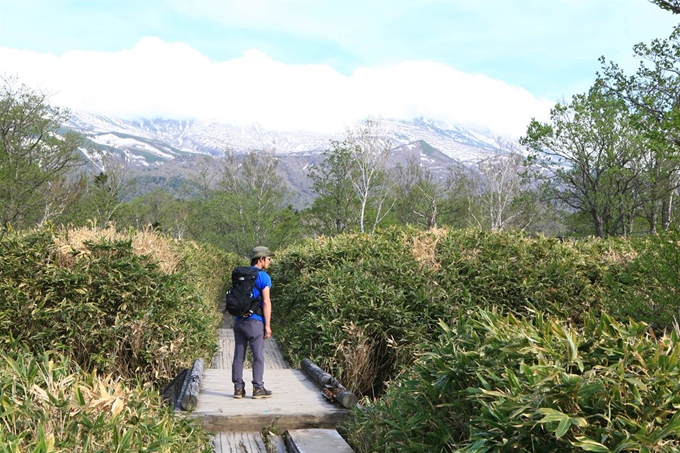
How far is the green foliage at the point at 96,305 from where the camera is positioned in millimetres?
8883

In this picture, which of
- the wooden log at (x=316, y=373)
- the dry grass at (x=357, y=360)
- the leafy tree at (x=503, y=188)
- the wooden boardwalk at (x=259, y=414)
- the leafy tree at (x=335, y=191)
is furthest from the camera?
the leafy tree at (x=503, y=188)

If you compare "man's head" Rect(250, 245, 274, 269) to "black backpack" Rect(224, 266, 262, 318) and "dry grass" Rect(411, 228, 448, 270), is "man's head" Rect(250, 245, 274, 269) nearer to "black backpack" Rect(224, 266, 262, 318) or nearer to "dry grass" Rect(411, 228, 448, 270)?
"black backpack" Rect(224, 266, 262, 318)

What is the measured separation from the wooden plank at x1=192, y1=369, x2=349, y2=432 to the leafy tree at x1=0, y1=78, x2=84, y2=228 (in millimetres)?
33530

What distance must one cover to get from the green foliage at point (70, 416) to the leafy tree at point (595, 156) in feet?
112

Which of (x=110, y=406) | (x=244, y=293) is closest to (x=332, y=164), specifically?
(x=244, y=293)

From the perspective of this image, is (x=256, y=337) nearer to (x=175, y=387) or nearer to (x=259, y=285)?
(x=259, y=285)

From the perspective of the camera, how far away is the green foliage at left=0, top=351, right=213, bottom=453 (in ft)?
12.0

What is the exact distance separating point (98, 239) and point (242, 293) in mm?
3216

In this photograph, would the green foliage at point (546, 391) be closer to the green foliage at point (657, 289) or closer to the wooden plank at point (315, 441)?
the wooden plank at point (315, 441)

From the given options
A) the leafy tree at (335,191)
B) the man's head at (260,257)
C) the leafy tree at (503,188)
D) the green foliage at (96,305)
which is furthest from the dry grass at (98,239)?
the leafy tree at (503,188)

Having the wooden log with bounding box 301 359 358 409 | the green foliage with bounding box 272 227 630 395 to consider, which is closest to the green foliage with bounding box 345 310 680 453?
the wooden log with bounding box 301 359 358 409

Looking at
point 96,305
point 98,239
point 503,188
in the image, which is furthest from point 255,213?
point 96,305

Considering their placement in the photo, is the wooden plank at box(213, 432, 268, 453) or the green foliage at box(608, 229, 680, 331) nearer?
the wooden plank at box(213, 432, 268, 453)

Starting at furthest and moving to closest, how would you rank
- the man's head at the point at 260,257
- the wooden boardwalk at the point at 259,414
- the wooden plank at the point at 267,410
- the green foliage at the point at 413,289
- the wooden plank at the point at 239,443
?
the green foliage at the point at 413,289
the man's head at the point at 260,257
the wooden plank at the point at 267,410
the wooden boardwalk at the point at 259,414
the wooden plank at the point at 239,443
